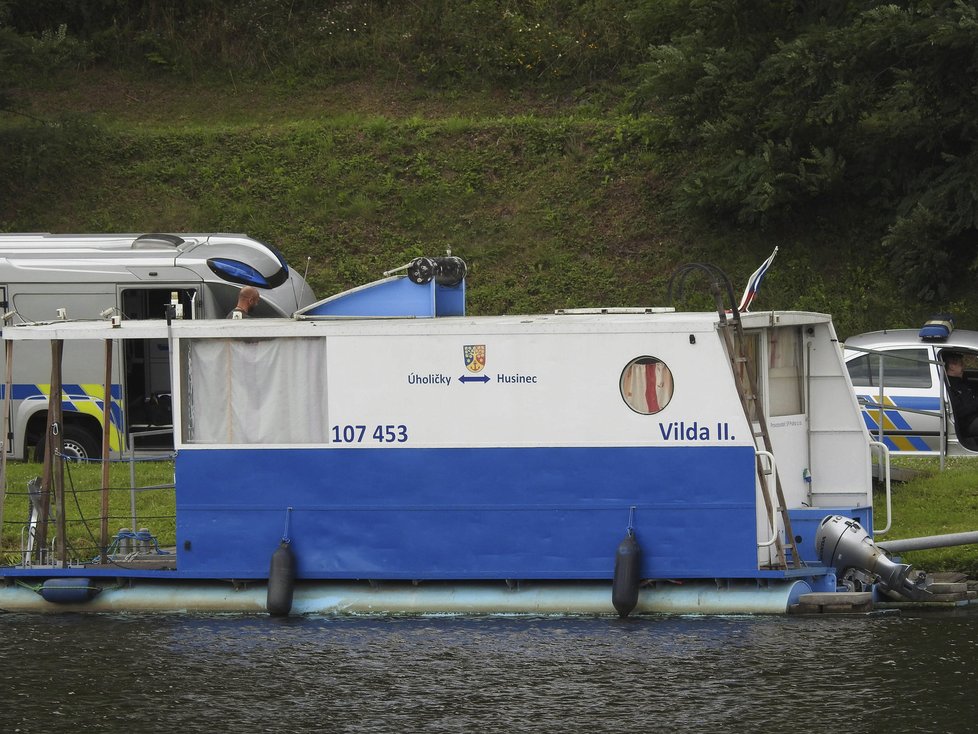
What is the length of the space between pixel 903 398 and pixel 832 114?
7.64 metres

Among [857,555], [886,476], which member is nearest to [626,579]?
[857,555]

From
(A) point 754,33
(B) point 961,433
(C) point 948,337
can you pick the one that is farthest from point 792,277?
(B) point 961,433

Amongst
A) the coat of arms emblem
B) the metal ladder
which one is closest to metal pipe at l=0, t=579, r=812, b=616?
the metal ladder

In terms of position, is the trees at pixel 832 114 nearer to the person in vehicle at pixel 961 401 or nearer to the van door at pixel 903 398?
the van door at pixel 903 398

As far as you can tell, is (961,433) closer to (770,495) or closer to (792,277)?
(770,495)

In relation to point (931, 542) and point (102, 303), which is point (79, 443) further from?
point (931, 542)

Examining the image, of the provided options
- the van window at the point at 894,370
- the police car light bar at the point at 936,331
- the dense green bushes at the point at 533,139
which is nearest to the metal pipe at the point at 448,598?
the van window at the point at 894,370

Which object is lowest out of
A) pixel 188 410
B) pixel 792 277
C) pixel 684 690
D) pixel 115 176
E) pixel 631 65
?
pixel 684 690

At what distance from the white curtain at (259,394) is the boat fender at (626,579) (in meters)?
2.65

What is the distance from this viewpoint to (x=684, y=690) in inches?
397

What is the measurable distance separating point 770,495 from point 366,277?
15.5 meters

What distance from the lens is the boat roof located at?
12.1m

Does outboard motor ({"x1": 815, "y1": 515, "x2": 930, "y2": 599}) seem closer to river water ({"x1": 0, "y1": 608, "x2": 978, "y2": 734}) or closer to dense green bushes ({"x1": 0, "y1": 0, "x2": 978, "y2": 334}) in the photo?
river water ({"x1": 0, "y1": 608, "x2": 978, "y2": 734})

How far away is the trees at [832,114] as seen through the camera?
2347 centimetres
